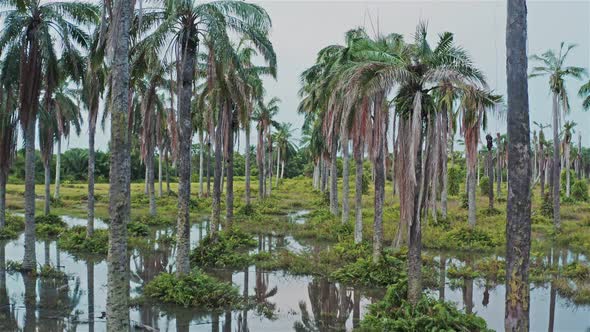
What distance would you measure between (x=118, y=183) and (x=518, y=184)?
6.92m

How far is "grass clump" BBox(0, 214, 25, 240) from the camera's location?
24391mm

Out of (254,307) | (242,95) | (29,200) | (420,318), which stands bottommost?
(254,307)

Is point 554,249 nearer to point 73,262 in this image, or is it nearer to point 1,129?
point 73,262

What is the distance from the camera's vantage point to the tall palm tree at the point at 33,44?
15.6 m

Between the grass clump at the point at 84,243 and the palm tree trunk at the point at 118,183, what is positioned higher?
the palm tree trunk at the point at 118,183

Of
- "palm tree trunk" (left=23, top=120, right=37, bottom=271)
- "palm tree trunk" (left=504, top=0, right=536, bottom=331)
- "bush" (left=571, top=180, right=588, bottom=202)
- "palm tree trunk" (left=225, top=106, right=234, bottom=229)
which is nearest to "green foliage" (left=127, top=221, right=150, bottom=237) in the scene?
"palm tree trunk" (left=225, top=106, right=234, bottom=229)

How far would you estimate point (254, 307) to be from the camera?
13523 millimetres

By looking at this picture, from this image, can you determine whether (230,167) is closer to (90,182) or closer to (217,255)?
(217,255)

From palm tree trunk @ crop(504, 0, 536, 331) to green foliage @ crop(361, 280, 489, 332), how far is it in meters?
2.68

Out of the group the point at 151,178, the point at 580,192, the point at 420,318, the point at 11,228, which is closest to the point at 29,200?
the point at 11,228

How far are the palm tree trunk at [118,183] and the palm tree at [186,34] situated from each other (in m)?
4.43

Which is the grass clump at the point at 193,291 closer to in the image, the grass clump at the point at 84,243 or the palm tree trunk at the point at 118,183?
the palm tree trunk at the point at 118,183

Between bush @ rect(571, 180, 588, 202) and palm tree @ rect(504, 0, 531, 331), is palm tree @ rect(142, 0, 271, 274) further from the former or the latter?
bush @ rect(571, 180, 588, 202)

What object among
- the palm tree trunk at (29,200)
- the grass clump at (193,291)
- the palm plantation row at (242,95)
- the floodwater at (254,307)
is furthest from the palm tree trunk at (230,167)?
the grass clump at (193,291)
